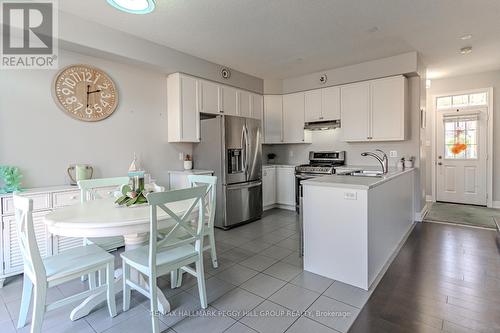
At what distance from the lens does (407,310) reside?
2051 mm

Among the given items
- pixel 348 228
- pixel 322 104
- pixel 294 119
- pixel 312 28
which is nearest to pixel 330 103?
pixel 322 104

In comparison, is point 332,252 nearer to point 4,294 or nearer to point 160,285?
point 160,285

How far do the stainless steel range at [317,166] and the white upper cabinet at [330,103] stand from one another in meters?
0.72

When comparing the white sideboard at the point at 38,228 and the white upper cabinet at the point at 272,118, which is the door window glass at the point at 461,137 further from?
the white sideboard at the point at 38,228

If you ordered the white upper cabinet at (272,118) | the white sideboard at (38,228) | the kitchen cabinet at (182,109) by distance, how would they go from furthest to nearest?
the white upper cabinet at (272,118)
the kitchen cabinet at (182,109)
the white sideboard at (38,228)

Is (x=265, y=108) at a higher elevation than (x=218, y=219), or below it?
higher

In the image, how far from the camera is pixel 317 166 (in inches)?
195

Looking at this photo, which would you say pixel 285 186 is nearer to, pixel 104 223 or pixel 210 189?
pixel 210 189

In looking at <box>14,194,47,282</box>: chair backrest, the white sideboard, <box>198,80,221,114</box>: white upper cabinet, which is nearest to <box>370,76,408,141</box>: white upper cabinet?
<box>198,80,221,114</box>: white upper cabinet

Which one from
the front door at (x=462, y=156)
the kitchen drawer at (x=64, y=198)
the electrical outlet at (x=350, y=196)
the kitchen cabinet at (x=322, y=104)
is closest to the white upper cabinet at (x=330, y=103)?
the kitchen cabinet at (x=322, y=104)

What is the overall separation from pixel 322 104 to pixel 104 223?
4.34 m

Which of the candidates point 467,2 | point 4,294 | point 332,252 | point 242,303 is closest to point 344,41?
point 467,2

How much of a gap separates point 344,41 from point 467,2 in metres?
1.31

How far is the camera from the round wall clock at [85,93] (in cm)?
315
